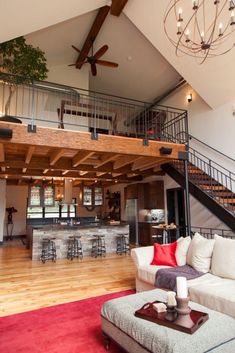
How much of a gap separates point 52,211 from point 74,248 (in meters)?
4.54

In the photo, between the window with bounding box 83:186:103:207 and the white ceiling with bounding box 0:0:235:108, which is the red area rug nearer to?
the white ceiling with bounding box 0:0:235:108

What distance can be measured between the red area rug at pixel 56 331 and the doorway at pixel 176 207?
197 inches

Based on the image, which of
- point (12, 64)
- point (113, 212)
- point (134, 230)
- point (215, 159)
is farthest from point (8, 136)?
point (113, 212)

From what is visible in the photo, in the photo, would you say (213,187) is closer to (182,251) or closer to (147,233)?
(182,251)

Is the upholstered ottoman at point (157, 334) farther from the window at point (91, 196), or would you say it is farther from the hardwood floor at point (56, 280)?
the window at point (91, 196)

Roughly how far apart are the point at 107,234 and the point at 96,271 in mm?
2358

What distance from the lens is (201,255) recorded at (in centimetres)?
358

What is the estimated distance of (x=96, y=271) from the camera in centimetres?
550

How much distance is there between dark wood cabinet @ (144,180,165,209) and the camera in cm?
848

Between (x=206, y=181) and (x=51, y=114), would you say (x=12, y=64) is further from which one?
(x=206, y=181)

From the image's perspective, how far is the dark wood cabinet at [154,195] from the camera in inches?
334

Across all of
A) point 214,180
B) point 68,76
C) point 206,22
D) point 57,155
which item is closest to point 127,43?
point 68,76

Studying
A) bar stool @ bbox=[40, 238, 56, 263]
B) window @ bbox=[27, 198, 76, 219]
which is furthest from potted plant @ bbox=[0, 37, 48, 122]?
window @ bbox=[27, 198, 76, 219]

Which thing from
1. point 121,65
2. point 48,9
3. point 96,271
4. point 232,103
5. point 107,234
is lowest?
point 96,271
